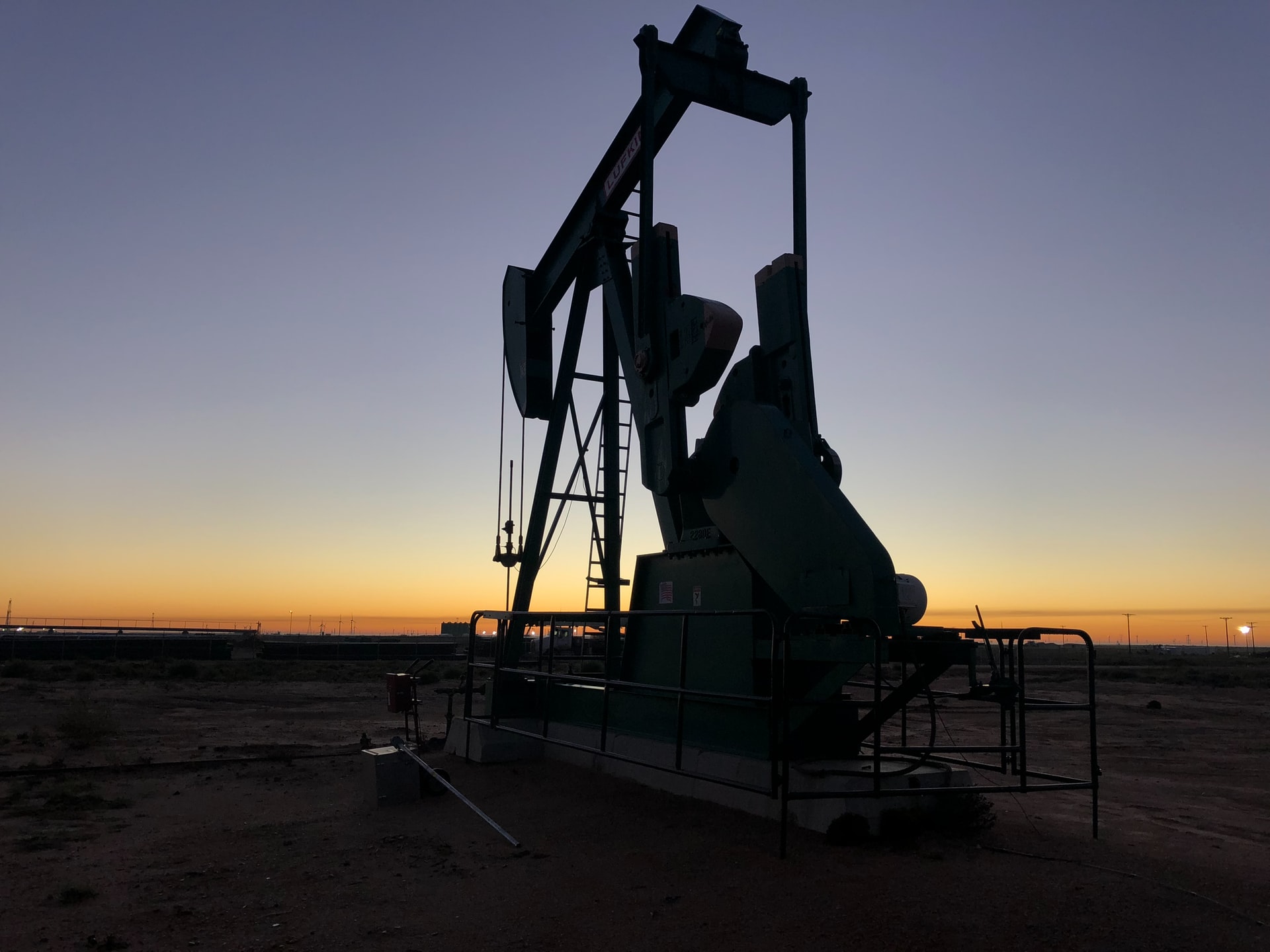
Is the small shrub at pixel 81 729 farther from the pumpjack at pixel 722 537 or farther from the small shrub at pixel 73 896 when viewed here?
the small shrub at pixel 73 896

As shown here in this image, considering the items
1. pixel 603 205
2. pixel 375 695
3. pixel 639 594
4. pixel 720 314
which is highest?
pixel 603 205

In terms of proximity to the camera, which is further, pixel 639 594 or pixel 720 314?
pixel 639 594

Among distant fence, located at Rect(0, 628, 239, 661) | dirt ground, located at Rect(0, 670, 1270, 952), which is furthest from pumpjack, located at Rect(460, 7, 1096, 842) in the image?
distant fence, located at Rect(0, 628, 239, 661)

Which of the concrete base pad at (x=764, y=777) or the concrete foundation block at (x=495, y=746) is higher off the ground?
the concrete base pad at (x=764, y=777)

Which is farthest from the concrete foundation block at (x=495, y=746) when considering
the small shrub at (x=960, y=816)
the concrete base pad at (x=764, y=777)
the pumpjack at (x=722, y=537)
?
the small shrub at (x=960, y=816)

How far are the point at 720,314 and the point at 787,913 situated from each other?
14.1ft

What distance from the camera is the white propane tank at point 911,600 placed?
5.61 metres

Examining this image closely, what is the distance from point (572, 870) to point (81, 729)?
35.0 feet

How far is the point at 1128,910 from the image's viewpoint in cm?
438

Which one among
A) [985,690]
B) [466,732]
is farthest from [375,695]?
[985,690]

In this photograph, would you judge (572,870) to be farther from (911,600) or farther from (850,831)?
(911,600)

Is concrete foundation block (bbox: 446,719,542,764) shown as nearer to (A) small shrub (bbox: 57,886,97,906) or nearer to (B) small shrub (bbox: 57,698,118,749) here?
(A) small shrub (bbox: 57,886,97,906)

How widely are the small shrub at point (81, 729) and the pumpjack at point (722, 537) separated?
6.86m

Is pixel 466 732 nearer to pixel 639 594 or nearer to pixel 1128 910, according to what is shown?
pixel 639 594
